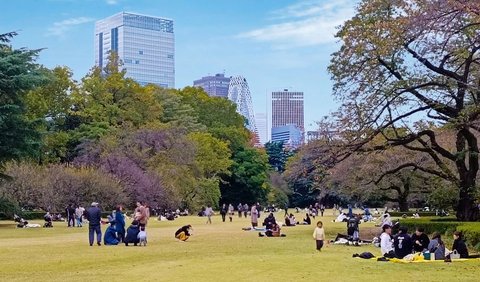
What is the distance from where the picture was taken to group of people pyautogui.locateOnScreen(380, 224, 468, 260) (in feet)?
56.9

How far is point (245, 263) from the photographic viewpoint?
1597cm

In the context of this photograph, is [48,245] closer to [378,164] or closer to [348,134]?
[348,134]

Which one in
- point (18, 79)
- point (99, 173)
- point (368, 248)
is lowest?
point (368, 248)

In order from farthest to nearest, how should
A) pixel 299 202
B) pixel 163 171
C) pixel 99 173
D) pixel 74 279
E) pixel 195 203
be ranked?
pixel 299 202 → pixel 195 203 → pixel 163 171 → pixel 99 173 → pixel 74 279

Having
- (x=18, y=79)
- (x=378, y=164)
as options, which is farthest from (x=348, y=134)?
(x=18, y=79)

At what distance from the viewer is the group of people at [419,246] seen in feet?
56.9

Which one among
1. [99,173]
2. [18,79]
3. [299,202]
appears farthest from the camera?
[299,202]

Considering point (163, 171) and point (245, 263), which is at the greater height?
point (163, 171)

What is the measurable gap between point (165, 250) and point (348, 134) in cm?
1136

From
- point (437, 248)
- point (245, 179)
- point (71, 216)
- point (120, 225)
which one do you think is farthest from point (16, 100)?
point (245, 179)

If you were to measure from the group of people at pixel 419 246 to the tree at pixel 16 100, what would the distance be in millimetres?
25049

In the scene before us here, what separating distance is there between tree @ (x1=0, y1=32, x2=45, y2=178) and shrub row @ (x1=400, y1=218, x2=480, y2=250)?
71.0 feet

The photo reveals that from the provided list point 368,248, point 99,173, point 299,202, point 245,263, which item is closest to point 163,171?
point 99,173

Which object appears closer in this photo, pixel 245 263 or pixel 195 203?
pixel 245 263
